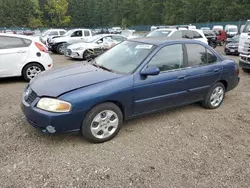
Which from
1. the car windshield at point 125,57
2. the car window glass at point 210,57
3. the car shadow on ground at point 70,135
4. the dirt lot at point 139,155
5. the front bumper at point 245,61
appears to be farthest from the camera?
the front bumper at point 245,61

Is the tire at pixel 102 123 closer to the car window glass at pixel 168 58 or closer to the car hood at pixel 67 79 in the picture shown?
the car hood at pixel 67 79

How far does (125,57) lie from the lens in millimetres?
3992

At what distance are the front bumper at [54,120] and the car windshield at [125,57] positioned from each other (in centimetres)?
109

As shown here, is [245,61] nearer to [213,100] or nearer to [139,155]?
[213,100]

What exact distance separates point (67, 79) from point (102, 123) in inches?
33.9

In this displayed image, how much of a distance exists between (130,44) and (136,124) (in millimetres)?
1508

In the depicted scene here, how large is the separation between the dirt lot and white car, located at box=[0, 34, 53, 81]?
99.5 inches

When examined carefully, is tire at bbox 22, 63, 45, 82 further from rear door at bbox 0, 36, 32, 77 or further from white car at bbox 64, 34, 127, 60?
white car at bbox 64, 34, 127, 60

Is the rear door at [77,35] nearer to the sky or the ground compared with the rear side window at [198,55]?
nearer to the ground

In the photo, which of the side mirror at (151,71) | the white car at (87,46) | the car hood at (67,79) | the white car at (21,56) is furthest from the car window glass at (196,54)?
the white car at (87,46)

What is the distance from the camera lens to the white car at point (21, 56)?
6.35 meters

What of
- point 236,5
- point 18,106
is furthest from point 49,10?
point 18,106

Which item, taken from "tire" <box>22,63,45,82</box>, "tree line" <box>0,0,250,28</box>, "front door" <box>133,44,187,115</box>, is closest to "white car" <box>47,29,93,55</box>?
"tire" <box>22,63,45,82</box>

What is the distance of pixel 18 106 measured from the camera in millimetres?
4723
